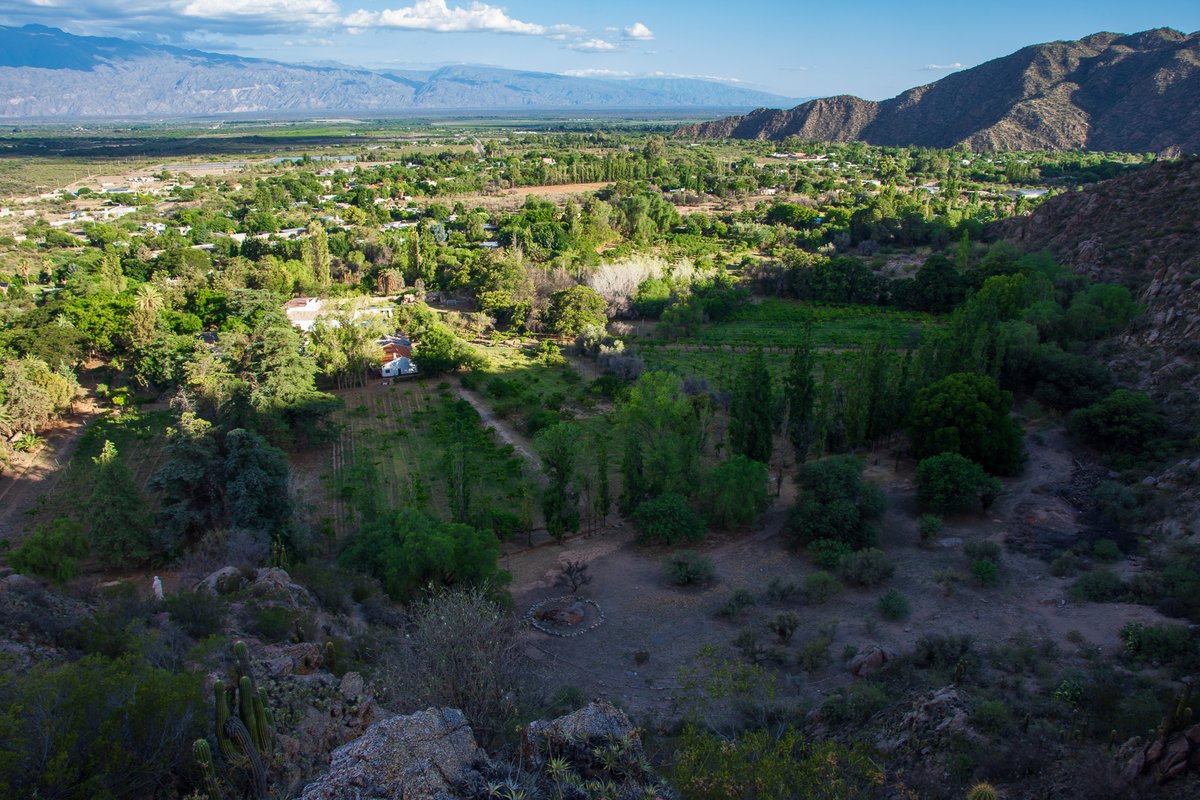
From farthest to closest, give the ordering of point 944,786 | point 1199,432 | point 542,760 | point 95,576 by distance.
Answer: point 1199,432 → point 95,576 → point 944,786 → point 542,760

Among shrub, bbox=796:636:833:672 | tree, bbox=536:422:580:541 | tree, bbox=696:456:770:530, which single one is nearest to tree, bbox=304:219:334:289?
tree, bbox=536:422:580:541

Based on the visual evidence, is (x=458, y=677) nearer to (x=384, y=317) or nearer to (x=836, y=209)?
(x=384, y=317)

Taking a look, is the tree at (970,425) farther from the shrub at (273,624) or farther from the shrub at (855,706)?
the shrub at (273,624)

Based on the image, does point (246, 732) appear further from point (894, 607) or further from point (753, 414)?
point (753, 414)

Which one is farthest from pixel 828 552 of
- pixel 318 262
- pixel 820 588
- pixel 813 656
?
pixel 318 262

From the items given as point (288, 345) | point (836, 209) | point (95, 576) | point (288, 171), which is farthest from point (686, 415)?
point (288, 171)
